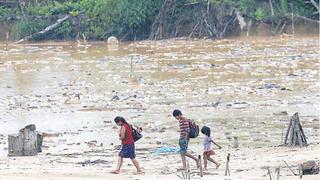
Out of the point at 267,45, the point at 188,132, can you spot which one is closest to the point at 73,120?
the point at 188,132

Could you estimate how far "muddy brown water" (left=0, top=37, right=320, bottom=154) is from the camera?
18234mm

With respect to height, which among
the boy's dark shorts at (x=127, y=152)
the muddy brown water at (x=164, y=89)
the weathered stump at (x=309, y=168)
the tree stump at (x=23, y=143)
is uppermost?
the weathered stump at (x=309, y=168)

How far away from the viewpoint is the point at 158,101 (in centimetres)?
2233

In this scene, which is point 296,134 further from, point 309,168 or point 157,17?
point 157,17

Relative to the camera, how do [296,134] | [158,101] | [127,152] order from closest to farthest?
[127,152] → [296,134] → [158,101]

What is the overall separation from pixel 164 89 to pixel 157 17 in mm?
21214

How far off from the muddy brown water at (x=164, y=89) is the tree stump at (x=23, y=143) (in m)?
0.90

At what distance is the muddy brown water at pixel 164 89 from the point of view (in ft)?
59.8

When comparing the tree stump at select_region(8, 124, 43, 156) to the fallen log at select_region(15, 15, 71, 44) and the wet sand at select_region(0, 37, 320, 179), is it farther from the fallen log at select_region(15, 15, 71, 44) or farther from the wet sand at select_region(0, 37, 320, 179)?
the fallen log at select_region(15, 15, 71, 44)

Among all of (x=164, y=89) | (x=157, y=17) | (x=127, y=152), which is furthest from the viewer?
(x=157, y=17)

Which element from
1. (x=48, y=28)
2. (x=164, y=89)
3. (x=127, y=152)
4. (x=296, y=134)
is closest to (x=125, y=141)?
(x=127, y=152)

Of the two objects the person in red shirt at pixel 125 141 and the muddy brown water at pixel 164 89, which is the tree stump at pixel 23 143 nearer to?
the muddy brown water at pixel 164 89

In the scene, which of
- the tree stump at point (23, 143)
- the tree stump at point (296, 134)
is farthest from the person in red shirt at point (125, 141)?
the tree stump at point (296, 134)

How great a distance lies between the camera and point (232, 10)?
45.3 m
